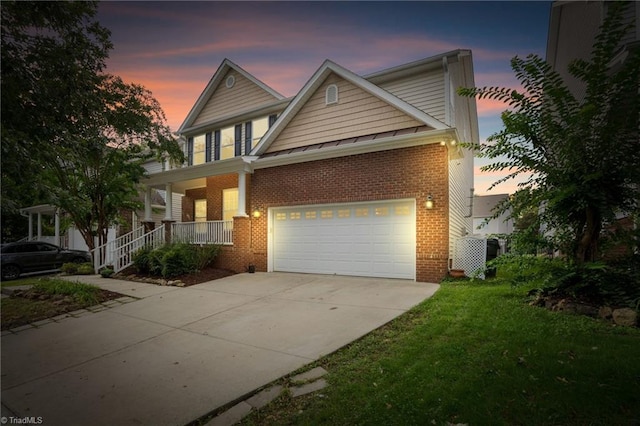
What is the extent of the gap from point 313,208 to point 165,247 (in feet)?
17.4

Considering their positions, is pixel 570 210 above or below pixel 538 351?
above

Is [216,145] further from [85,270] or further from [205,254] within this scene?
[85,270]

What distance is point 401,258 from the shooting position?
8.86 metres

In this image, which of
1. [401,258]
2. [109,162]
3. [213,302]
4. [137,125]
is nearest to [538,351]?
[401,258]

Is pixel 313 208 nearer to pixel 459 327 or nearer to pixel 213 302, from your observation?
pixel 213 302

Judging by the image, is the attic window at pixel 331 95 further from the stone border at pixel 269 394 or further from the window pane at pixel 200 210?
the stone border at pixel 269 394


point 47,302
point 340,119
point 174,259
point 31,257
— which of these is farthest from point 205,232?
point 31,257

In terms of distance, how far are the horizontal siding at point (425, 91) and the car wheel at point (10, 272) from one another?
16824 mm

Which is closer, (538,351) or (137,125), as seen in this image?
(538,351)

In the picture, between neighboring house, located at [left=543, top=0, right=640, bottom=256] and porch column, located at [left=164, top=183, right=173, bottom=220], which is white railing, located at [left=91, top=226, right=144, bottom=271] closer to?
porch column, located at [left=164, top=183, right=173, bottom=220]

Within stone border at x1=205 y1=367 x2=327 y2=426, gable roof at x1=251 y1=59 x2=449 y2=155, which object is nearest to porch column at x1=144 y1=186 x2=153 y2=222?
gable roof at x1=251 y1=59 x2=449 y2=155

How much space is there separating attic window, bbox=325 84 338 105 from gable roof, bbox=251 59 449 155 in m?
0.39

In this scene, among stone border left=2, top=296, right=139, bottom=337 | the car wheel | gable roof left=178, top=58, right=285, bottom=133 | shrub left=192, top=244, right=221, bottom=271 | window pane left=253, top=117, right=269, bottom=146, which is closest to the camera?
stone border left=2, top=296, right=139, bottom=337

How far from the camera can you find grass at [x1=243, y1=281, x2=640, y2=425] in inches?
98.3
